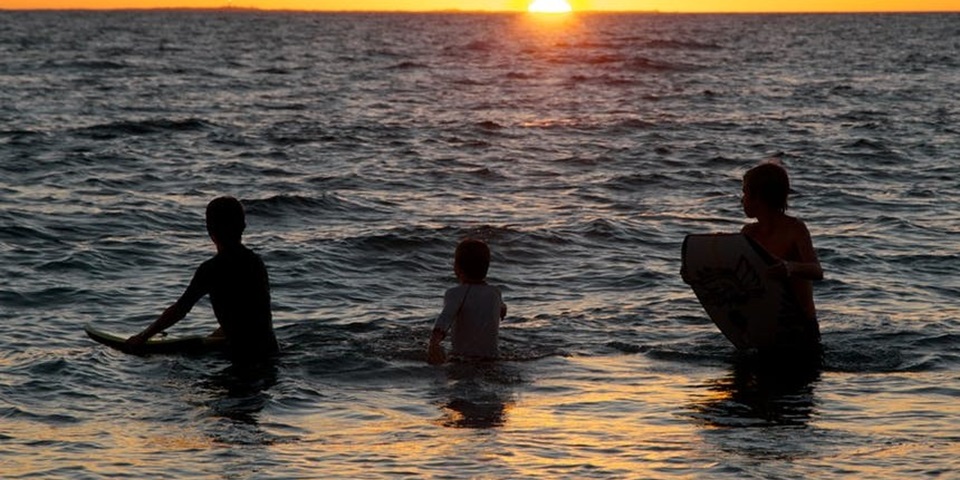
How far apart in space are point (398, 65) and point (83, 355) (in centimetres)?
5272

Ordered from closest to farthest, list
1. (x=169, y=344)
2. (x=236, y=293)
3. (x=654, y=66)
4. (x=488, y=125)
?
1. (x=236, y=293)
2. (x=169, y=344)
3. (x=488, y=125)
4. (x=654, y=66)

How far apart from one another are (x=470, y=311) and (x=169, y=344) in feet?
6.91

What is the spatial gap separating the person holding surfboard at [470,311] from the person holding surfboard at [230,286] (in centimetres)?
116

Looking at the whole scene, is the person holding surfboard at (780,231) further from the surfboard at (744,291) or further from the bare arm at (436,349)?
the bare arm at (436,349)

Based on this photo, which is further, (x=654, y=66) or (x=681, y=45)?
(x=681, y=45)

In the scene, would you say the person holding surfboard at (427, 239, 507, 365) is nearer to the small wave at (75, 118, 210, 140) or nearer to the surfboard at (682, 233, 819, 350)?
the surfboard at (682, 233, 819, 350)

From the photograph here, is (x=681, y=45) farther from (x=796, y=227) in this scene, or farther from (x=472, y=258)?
(x=472, y=258)

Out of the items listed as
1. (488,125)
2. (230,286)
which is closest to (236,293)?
(230,286)

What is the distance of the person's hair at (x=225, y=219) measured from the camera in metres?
9.31

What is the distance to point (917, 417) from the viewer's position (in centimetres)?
848

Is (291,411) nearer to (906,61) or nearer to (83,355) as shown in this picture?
(83,355)

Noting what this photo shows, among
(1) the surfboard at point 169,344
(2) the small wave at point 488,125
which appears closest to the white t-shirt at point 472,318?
(1) the surfboard at point 169,344

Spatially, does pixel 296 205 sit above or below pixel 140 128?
below

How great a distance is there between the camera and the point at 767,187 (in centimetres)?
911
